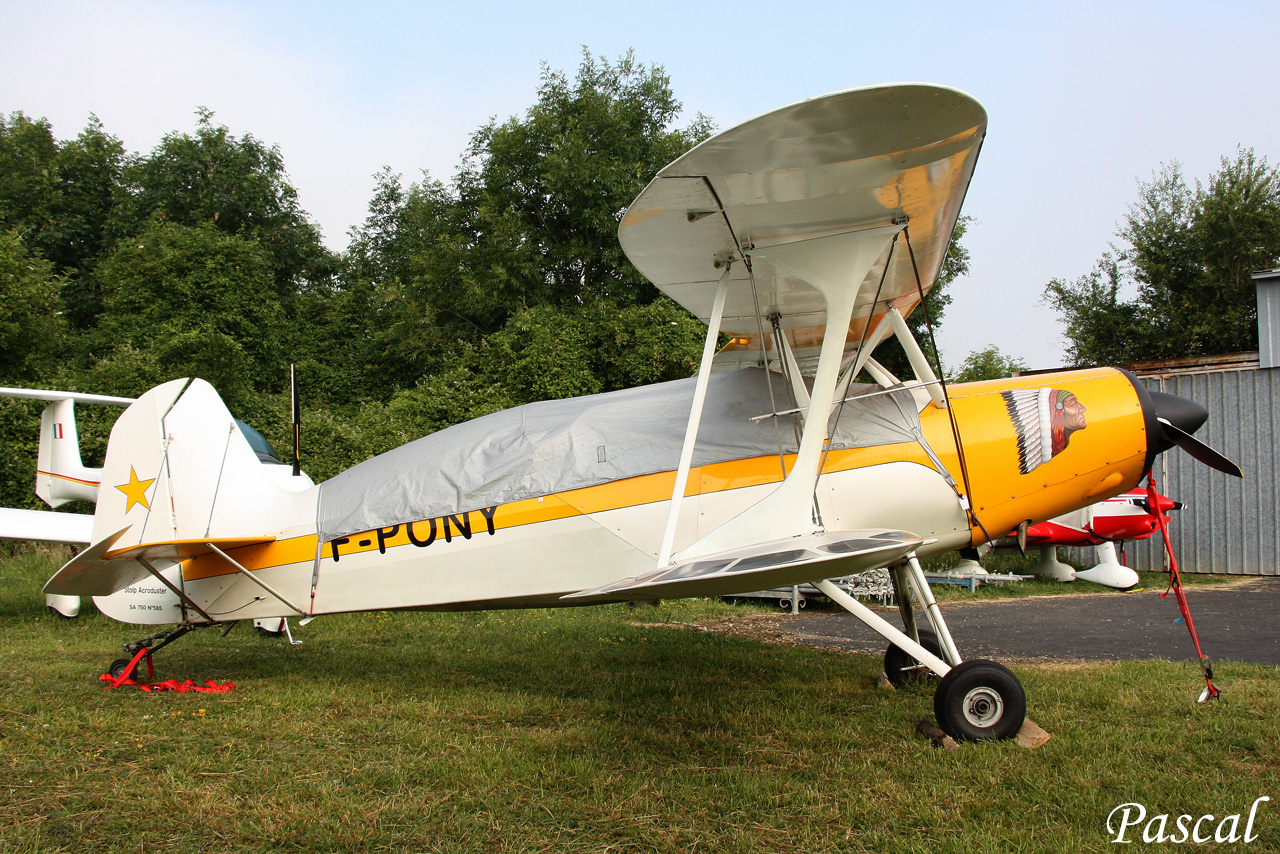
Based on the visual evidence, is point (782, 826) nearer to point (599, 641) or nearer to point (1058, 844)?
point (1058, 844)

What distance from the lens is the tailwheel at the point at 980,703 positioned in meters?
4.29

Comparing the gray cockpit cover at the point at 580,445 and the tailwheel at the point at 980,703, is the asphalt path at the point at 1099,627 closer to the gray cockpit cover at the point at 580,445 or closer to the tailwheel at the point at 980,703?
the tailwheel at the point at 980,703

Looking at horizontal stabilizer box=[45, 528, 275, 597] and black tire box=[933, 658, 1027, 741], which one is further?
horizontal stabilizer box=[45, 528, 275, 597]

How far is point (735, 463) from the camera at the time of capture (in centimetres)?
484

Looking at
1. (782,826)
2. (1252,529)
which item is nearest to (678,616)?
(782,826)

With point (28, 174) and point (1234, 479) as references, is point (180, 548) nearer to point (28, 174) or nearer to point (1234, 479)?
point (1234, 479)

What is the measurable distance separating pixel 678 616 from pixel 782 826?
6.71m

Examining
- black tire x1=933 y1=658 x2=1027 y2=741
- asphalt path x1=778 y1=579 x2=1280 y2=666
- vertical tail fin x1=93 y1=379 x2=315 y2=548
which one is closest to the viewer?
black tire x1=933 y1=658 x2=1027 y2=741

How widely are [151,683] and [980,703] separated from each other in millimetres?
5655

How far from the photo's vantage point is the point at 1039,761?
3.97 m

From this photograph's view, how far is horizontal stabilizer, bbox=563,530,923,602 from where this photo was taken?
11.1ft

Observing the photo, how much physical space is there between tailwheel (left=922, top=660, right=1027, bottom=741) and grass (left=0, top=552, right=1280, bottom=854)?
19 centimetres

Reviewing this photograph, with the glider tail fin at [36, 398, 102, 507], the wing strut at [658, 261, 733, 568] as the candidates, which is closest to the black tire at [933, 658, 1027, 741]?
the wing strut at [658, 261, 733, 568]

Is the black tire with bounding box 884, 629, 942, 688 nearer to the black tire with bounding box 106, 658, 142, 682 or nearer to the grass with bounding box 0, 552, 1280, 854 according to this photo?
the grass with bounding box 0, 552, 1280, 854
